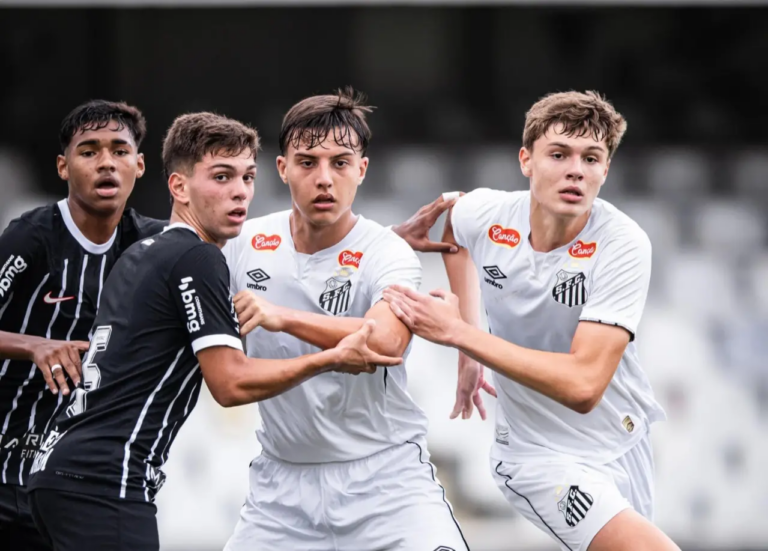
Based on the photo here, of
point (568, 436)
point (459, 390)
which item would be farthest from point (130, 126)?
point (568, 436)

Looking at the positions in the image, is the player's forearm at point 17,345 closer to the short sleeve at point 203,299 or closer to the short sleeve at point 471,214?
the short sleeve at point 203,299

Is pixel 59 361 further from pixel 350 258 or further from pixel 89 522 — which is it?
pixel 350 258

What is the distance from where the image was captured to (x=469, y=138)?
10031 millimetres

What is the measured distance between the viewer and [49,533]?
4109mm

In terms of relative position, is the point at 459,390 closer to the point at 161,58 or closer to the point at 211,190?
the point at 211,190

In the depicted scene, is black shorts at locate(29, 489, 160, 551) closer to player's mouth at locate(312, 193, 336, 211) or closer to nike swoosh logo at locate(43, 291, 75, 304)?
nike swoosh logo at locate(43, 291, 75, 304)

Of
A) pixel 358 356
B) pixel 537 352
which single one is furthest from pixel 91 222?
pixel 537 352

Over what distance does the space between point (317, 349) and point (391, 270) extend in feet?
1.61

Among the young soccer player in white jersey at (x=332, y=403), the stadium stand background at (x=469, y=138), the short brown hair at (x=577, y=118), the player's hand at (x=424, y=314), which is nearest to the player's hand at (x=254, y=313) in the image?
the young soccer player in white jersey at (x=332, y=403)

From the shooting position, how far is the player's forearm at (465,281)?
18.8ft

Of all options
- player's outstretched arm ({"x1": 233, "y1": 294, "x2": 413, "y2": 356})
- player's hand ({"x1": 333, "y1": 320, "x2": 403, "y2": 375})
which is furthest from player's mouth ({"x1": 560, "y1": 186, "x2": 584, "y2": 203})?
player's hand ({"x1": 333, "y1": 320, "x2": 403, "y2": 375})

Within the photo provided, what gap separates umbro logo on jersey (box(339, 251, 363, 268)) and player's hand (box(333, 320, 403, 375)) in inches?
20.1

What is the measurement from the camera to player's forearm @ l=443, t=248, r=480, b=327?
5.72 m

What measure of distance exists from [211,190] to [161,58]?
565cm
